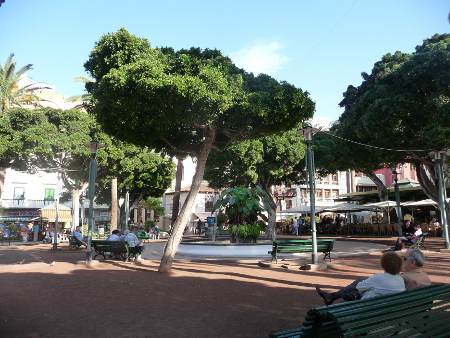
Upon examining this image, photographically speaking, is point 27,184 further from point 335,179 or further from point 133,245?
point 133,245

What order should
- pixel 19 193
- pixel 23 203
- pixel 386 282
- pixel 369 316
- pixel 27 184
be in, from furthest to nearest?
1. pixel 27 184
2. pixel 19 193
3. pixel 23 203
4. pixel 386 282
5. pixel 369 316

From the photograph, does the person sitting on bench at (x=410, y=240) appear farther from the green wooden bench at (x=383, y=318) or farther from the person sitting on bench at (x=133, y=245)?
the green wooden bench at (x=383, y=318)

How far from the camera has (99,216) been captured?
200ft

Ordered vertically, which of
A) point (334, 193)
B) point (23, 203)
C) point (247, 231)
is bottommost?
point (247, 231)

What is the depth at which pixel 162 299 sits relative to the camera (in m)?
8.09

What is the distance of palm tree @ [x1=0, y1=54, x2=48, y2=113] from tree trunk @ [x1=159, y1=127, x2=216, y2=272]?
1104 inches

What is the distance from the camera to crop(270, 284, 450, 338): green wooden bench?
3.39 metres

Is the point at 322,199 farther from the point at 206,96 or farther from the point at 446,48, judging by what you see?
the point at 206,96

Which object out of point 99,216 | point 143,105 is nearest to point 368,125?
point 143,105

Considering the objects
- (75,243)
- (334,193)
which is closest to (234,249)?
(75,243)

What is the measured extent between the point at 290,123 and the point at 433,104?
10064 millimetres

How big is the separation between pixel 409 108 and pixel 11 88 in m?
32.7

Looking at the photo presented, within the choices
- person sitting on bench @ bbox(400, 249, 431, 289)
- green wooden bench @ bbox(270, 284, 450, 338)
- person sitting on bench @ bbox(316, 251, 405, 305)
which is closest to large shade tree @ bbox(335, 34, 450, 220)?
person sitting on bench @ bbox(400, 249, 431, 289)

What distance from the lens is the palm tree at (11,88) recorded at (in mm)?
35094
